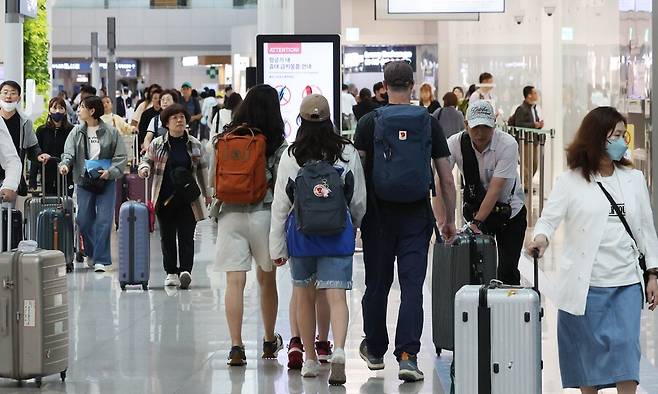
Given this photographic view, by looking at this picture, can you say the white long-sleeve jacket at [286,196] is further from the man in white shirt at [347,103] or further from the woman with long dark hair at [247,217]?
the man in white shirt at [347,103]

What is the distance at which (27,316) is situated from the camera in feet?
24.8

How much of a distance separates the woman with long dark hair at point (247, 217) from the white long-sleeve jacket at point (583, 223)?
7.91 feet

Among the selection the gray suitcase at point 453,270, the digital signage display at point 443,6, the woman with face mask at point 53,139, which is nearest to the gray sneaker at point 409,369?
the gray suitcase at point 453,270

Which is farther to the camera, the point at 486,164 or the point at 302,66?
the point at 302,66

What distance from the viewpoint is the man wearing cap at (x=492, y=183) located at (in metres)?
8.20

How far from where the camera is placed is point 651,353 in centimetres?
855

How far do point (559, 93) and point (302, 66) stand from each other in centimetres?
1149

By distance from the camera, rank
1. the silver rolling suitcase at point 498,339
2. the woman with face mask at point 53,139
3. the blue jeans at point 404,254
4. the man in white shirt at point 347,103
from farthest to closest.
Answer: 1. the man in white shirt at point 347,103
2. the woman with face mask at point 53,139
3. the blue jeans at point 404,254
4. the silver rolling suitcase at point 498,339

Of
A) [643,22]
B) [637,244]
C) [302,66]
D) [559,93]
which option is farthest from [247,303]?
[559,93]

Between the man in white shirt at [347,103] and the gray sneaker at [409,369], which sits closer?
the gray sneaker at [409,369]

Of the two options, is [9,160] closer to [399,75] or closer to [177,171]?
[399,75]

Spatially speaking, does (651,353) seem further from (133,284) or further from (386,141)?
(133,284)

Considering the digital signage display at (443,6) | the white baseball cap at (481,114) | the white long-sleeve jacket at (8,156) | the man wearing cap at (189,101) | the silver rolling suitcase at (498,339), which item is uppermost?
the digital signage display at (443,6)

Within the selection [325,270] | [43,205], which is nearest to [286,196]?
[325,270]
